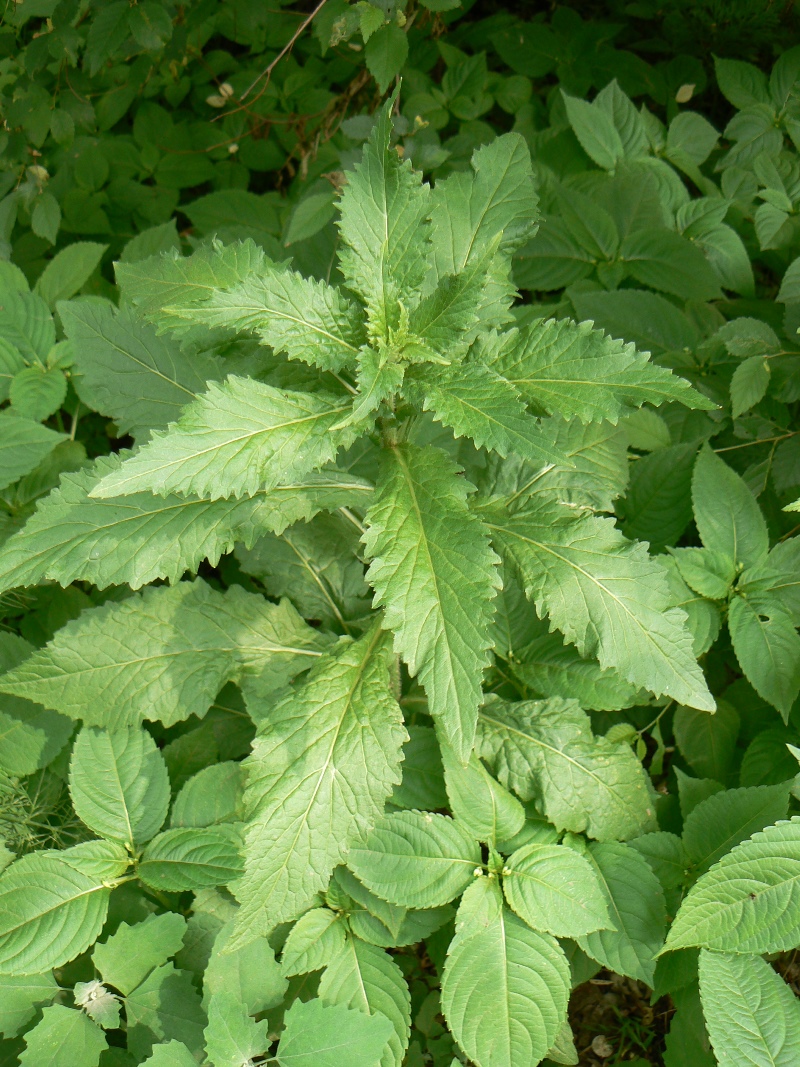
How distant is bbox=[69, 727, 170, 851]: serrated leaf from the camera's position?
7.13 feet

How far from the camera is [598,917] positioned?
1.93m

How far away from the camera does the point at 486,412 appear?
151 centimetres

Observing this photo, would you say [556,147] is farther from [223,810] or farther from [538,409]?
[223,810]

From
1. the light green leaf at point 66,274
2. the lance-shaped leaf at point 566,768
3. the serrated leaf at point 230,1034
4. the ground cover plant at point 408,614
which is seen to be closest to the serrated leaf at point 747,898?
the ground cover plant at point 408,614

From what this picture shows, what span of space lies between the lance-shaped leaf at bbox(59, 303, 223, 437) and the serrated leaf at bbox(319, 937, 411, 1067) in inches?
56.4

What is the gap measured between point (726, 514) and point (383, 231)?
4.20 ft

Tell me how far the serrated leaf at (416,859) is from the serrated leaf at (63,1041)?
71 centimetres

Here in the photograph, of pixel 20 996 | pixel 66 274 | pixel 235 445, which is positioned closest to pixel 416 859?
pixel 20 996

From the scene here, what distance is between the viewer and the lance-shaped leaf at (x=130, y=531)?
1727mm

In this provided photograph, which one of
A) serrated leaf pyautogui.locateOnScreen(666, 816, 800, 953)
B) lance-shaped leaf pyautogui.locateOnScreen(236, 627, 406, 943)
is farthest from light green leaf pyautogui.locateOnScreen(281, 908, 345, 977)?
serrated leaf pyautogui.locateOnScreen(666, 816, 800, 953)

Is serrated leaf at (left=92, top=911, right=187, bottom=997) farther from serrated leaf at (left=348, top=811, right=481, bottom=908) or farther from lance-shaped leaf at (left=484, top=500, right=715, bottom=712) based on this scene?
lance-shaped leaf at (left=484, top=500, right=715, bottom=712)

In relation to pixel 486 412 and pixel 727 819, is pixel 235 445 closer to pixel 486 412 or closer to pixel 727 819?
pixel 486 412

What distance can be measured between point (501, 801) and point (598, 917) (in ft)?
1.12

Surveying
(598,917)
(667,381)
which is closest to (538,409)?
A: (667,381)
